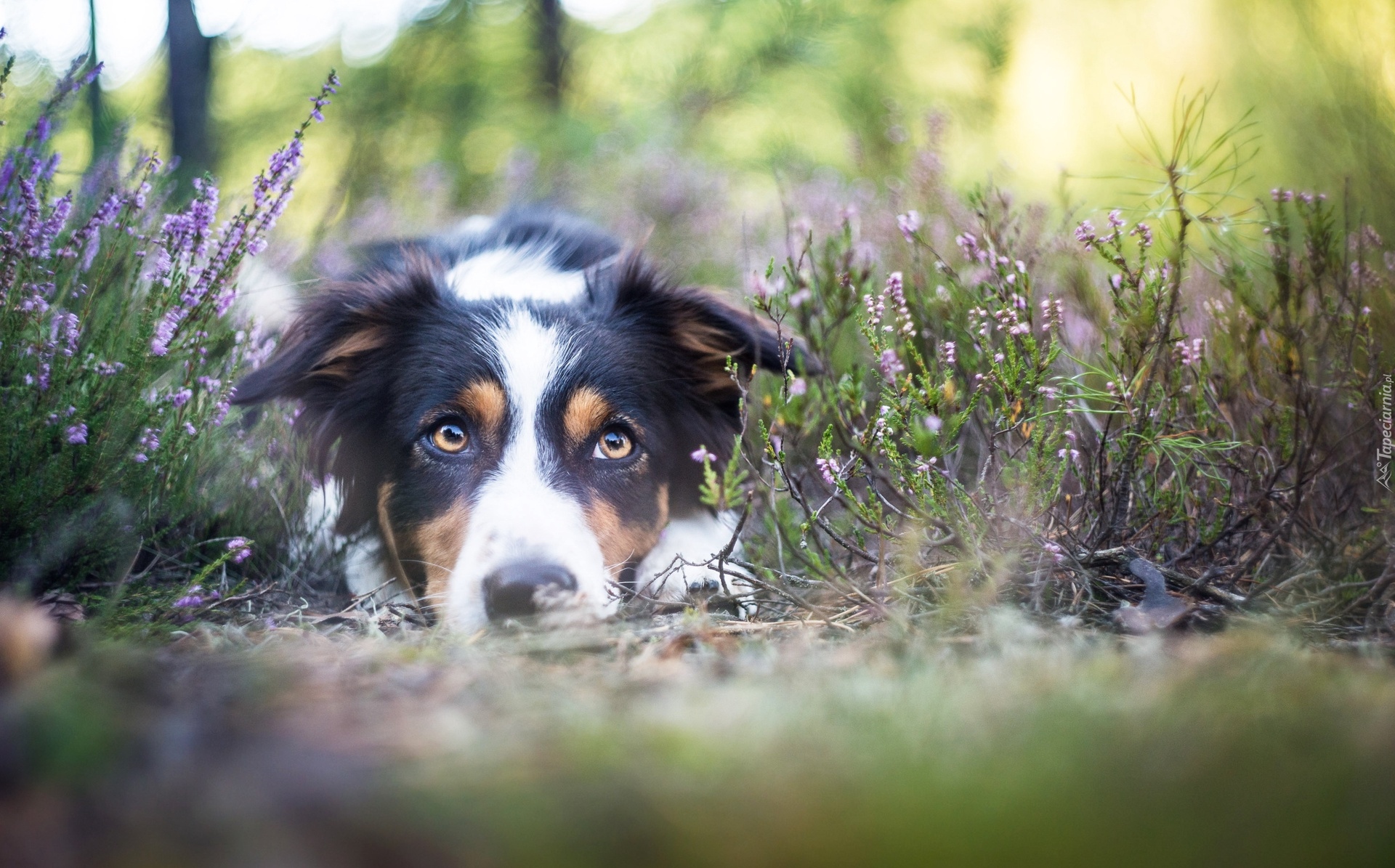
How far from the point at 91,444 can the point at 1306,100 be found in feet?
14.4

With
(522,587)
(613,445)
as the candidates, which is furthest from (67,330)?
(613,445)

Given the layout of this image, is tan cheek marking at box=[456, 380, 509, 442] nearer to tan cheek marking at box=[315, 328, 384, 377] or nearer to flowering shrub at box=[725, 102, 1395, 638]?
tan cheek marking at box=[315, 328, 384, 377]

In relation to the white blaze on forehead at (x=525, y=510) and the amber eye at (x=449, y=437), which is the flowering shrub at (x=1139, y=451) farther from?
the amber eye at (x=449, y=437)

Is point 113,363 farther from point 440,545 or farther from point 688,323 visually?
point 688,323

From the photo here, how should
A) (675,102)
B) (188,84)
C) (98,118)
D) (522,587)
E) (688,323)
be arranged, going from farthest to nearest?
(675,102), (188,84), (98,118), (688,323), (522,587)

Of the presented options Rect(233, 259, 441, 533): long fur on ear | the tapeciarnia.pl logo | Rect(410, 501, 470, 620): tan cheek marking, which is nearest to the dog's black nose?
Rect(410, 501, 470, 620): tan cheek marking

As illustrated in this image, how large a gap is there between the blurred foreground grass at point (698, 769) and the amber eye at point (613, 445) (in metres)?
1.58

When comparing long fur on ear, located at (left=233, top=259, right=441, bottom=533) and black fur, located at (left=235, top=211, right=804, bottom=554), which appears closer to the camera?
black fur, located at (left=235, top=211, right=804, bottom=554)

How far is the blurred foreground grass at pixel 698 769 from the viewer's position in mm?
924

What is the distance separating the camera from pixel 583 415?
3000 millimetres

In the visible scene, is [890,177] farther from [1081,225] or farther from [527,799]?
[527,799]

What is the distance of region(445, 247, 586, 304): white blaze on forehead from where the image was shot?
3574mm

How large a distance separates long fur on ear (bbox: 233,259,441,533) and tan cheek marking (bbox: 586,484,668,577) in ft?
2.97

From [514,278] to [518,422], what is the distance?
1.06 m
